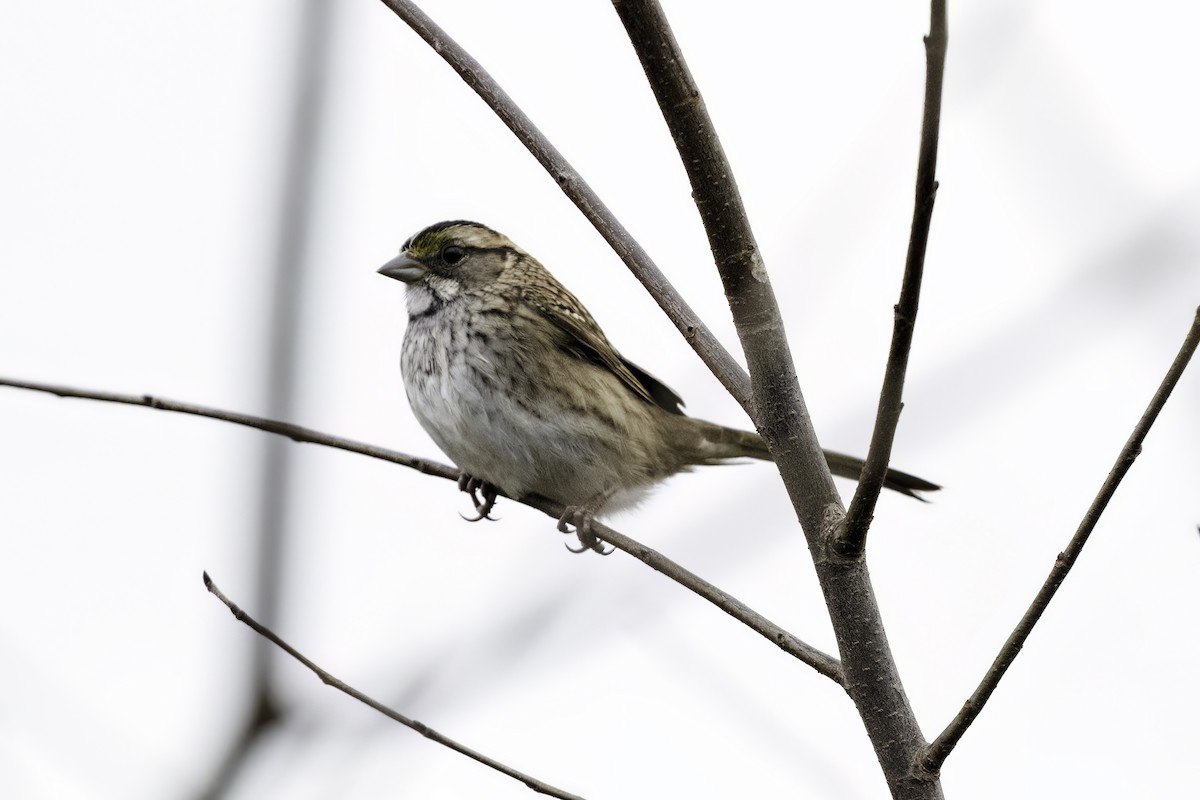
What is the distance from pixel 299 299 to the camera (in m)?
2.14

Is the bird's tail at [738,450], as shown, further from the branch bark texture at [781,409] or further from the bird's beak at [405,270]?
the branch bark texture at [781,409]

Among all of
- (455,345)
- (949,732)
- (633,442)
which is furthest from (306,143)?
(633,442)

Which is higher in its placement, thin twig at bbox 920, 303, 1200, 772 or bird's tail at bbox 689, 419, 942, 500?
bird's tail at bbox 689, 419, 942, 500

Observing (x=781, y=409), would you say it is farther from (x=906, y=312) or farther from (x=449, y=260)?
(x=449, y=260)

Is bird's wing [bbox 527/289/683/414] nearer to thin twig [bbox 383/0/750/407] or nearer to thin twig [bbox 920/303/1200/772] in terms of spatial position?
thin twig [bbox 383/0/750/407]

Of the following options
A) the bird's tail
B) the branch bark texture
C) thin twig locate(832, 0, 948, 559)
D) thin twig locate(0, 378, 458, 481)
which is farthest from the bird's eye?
thin twig locate(832, 0, 948, 559)

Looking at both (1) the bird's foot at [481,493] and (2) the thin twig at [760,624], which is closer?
(2) the thin twig at [760,624]

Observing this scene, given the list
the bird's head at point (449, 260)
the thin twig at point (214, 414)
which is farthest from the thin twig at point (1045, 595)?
the bird's head at point (449, 260)

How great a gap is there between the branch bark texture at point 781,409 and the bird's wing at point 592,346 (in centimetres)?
295

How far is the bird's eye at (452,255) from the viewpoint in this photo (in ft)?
17.6

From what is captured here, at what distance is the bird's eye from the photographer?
537cm

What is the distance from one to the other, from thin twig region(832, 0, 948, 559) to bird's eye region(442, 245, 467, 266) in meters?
3.57

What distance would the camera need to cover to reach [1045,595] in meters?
1.87

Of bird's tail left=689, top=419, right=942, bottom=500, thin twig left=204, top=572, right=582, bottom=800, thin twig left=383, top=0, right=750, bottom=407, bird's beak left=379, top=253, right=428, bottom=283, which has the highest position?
bird's beak left=379, top=253, right=428, bottom=283
